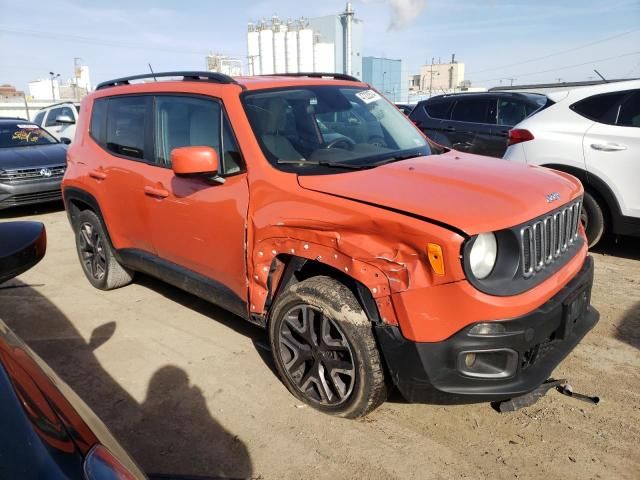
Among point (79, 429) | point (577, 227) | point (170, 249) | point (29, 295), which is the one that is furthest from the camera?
point (29, 295)

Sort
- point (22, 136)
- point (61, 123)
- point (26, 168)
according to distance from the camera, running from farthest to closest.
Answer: point (61, 123), point (22, 136), point (26, 168)

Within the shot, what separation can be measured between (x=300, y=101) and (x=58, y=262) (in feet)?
13.2

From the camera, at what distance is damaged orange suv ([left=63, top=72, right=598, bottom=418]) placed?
2.21 m

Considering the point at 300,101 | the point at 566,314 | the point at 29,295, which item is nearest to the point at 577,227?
the point at 566,314

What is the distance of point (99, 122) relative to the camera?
4516 mm

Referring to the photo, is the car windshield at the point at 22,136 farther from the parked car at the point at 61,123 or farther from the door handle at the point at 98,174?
the door handle at the point at 98,174

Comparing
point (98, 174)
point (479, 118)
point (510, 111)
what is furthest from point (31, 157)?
point (510, 111)

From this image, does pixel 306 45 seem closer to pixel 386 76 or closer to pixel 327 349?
pixel 386 76

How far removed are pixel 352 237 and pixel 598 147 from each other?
3803 millimetres

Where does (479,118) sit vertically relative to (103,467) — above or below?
above

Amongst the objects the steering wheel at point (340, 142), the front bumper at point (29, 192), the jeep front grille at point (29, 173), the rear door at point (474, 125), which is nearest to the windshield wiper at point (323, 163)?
the steering wheel at point (340, 142)

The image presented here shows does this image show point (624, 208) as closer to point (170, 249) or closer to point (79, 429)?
point (170, 249)

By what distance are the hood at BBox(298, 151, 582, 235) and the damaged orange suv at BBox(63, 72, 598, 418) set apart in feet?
0.04

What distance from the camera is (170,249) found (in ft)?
12.1
